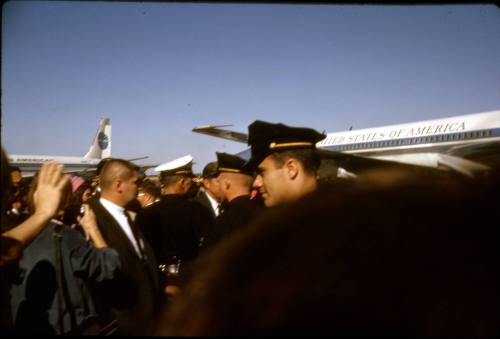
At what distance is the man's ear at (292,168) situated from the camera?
2568 mm

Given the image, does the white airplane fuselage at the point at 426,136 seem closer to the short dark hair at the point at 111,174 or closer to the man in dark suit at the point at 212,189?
the man in dark suit at the point at 212,189

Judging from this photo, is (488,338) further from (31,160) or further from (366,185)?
(31,160)

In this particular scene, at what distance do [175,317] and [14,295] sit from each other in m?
2.32

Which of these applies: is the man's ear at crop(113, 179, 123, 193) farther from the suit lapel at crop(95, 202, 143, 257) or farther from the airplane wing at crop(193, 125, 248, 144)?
the airplane wing at crop(193, 125, 248, 144)

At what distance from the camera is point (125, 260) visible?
3023 mm

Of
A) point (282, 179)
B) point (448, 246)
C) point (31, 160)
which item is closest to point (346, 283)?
point (448, 246)

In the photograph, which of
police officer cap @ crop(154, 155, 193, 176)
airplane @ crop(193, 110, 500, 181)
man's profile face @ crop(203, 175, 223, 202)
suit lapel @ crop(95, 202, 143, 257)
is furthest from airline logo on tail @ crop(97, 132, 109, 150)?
suit lapel @ crop(95, 202, 143, 257)

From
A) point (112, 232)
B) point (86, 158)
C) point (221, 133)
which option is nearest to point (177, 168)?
point (112, 232)

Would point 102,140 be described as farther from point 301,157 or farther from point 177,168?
point 301,157

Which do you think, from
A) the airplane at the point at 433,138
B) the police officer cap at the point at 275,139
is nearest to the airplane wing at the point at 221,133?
the airplane at the point at 433,138

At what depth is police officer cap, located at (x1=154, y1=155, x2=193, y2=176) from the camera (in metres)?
4.65

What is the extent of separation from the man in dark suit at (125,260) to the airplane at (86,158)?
78.1 feet

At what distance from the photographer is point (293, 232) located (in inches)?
20.2

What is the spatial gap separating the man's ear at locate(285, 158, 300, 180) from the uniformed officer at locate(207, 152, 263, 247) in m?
0.78
